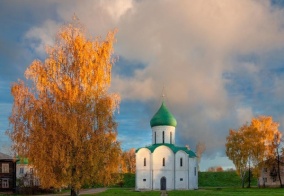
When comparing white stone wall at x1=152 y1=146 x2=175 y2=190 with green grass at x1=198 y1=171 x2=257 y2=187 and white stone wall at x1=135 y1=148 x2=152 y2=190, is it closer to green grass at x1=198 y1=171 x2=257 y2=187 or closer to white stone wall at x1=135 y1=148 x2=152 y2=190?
white stone wall at x1=135 y1=148 x2=152 y2=190

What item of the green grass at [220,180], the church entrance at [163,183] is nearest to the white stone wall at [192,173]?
the church entrance at [163,183]

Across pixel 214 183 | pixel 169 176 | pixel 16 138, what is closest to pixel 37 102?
pixel 16 138

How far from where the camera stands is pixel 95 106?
24141 mm

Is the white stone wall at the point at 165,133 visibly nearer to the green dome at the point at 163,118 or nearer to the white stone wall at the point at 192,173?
the green dome at the point at 163,118

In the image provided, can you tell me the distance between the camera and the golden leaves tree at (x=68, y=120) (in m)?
23.1

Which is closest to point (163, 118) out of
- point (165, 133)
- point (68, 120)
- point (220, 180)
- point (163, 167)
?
point (165, 133)

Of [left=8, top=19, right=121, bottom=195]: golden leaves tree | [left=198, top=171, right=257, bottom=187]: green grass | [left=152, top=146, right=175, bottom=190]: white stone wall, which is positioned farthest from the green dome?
[left=8, top=19, right=121, bottom=195]: golden leaves tree

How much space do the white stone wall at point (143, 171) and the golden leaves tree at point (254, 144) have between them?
12.5m

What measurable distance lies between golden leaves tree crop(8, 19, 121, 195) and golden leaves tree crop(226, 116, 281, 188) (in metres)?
34.9

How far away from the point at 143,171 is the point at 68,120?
107 ft

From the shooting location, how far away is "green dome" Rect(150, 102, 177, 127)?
55.8m

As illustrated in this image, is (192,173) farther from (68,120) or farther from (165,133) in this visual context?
(68,120)

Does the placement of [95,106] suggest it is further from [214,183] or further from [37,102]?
[214,183]

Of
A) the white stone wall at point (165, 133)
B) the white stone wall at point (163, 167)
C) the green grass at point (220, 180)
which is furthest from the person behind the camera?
the green grass at point (220, 180)
